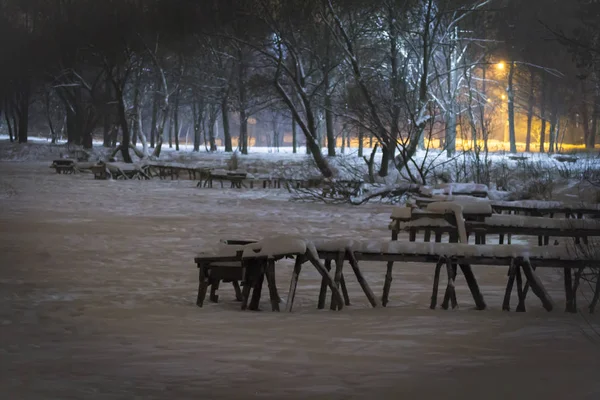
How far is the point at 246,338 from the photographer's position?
818 centimetres

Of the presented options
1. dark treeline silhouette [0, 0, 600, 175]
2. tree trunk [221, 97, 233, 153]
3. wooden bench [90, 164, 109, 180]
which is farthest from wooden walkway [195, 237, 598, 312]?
tree trunk [221, 97, 233, 153]

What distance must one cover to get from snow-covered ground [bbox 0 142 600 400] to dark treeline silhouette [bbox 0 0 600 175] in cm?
1505

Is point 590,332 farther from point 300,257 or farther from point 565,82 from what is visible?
point 565,82

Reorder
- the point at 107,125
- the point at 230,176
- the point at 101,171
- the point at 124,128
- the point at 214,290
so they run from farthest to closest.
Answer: the point at 107,125
the point at 124,128
the point at 101,171
the point at 230,176
the point at 214,290

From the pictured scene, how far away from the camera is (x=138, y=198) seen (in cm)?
2828

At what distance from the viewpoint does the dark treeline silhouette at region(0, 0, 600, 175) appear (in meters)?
30.9

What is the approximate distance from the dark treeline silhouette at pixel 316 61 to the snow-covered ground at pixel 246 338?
15.0 metres

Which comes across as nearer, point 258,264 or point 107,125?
point 258,264

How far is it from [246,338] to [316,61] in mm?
34130

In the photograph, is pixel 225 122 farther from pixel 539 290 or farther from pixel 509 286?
pixel 539 290

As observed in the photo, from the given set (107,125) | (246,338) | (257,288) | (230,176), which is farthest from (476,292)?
(107,125)

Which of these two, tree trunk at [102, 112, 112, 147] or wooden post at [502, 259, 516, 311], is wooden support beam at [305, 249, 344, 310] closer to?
wooden post at [502, 259, 516, 311]

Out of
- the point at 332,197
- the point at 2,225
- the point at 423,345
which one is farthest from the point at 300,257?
the point at 332,197

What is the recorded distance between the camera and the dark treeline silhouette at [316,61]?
30.9 m
